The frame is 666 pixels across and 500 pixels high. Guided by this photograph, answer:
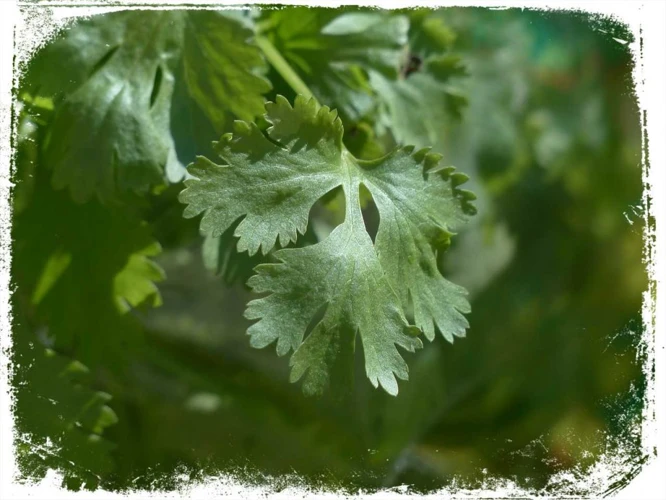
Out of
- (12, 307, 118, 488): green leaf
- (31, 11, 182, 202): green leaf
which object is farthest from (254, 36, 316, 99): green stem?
(12, 307, 118, 488): green leaf

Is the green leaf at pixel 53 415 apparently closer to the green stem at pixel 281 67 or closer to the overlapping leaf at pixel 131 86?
the overlapping leaf at pixel 131 86

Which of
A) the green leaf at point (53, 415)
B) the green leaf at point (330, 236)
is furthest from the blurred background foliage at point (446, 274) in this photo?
the green leaf at point (330, 236)

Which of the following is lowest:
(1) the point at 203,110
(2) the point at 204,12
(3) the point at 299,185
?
(3) the point at 299,185

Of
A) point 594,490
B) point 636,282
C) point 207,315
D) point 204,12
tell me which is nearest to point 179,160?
point 204,12

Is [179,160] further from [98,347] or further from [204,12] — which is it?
[98,347]

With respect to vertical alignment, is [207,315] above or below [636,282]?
below

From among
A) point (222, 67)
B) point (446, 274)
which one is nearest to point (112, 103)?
point (222, 67)

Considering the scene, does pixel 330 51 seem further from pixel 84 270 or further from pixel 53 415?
pixel 53 415
